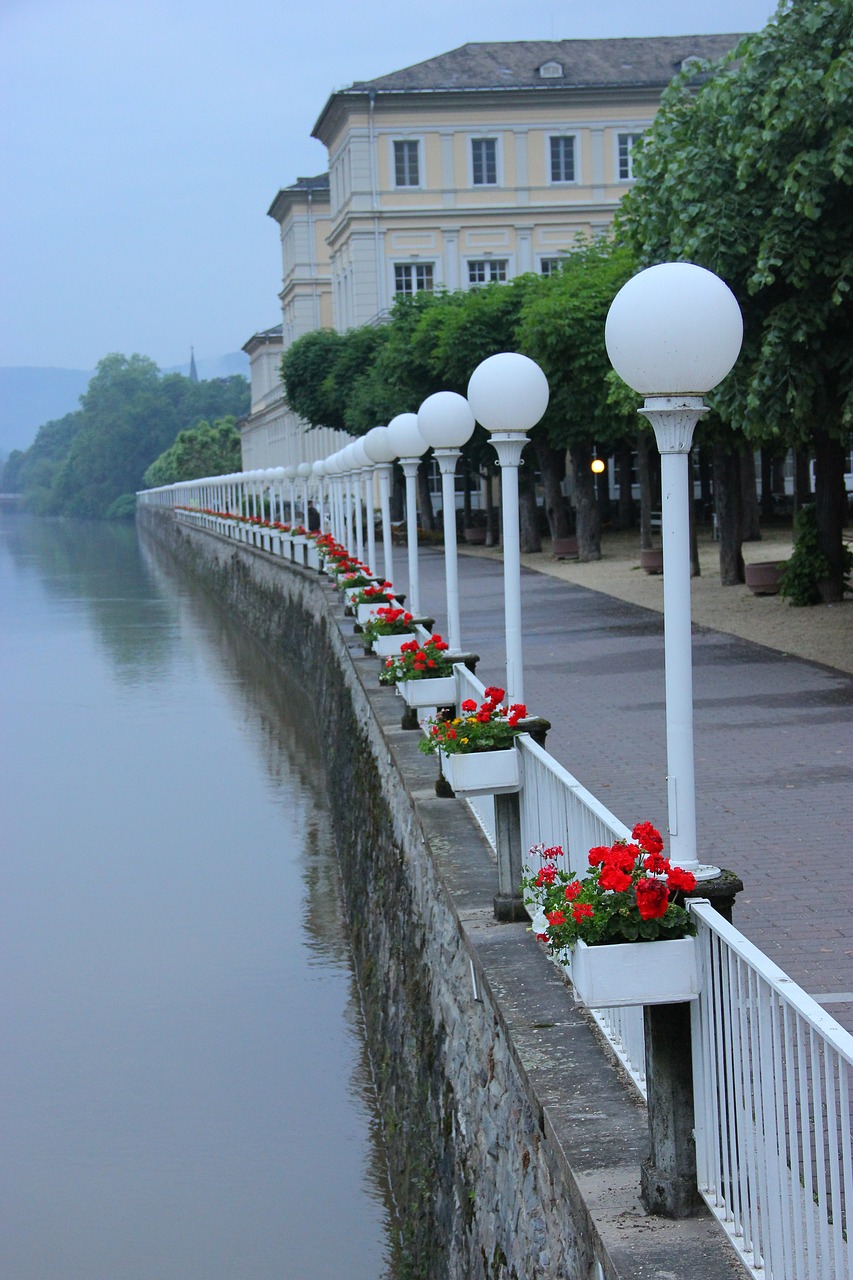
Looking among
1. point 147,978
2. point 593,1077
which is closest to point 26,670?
Result: point 147,978

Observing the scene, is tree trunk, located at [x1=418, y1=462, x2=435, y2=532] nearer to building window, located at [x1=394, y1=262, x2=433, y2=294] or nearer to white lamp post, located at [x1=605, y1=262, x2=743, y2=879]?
building window, located at [x1=394, y1=262, x2=433, y2=294]

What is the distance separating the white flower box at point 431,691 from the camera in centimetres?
1095

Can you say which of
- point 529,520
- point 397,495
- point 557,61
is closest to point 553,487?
point 529,520

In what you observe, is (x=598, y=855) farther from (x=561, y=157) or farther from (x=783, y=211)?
(x=561, y=157)

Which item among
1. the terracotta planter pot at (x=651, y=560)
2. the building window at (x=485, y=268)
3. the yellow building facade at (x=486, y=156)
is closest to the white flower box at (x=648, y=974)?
the terracotta planter pot at (x=651, y=560)

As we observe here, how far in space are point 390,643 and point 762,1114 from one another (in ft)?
35.1

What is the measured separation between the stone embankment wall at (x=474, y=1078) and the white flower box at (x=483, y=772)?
1.81 ft

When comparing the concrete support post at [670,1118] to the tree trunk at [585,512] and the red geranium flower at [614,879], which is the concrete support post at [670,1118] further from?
the tree trunk at [585,512]

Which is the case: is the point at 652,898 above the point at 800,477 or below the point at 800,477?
below

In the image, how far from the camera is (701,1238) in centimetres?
423

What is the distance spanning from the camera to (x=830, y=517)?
68.3 ft

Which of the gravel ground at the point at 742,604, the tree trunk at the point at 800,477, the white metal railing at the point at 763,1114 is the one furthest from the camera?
the tree trunk at the point at 800,477

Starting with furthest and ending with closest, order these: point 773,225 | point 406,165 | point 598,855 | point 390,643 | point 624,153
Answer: point 624,153 < point 406,165 < point 773,225 < point 390,643 < point 598,855

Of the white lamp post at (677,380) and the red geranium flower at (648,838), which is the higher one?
the white lamp post at (677,380)
